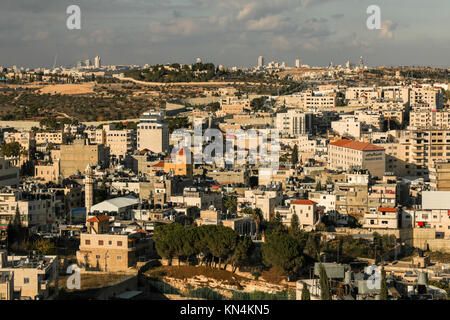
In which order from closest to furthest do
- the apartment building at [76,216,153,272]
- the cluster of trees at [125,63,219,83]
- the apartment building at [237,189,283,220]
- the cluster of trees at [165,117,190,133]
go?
1. the apartment building at [76,216,153,272]
2. the apartment building at [237,189,283,220]
3. the cluster of trees at [165,117,190,133]
4. the cluster of trees at [125,63,219,83]

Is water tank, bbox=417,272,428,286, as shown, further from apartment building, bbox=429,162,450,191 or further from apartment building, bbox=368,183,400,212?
apartment building, bbox=429,162,450,191

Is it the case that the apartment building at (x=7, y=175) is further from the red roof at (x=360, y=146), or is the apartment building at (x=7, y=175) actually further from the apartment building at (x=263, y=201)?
the red roof at (x=360, y=146)

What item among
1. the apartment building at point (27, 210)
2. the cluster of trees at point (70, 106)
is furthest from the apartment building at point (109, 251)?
the cluster of trees at point (70, 106)

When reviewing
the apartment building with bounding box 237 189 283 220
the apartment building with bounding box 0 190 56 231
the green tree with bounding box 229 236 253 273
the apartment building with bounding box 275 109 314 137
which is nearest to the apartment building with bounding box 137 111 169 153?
the apartment building with bounding box 275 109 314 137

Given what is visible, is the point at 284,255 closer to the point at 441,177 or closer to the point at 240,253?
the point at 240,253

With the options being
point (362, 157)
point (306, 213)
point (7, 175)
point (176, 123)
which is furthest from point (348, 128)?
point (7, 175)
